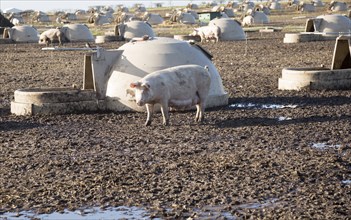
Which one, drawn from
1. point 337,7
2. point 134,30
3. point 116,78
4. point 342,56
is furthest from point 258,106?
point 337,7

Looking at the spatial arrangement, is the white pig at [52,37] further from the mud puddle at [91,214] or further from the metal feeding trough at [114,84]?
the mud puddle at [91,214]

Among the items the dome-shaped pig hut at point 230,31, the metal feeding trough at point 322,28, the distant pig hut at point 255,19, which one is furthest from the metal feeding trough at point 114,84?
the distant pig hut at point 255,19

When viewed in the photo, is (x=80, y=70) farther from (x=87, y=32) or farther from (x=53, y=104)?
(x=87, y=32)

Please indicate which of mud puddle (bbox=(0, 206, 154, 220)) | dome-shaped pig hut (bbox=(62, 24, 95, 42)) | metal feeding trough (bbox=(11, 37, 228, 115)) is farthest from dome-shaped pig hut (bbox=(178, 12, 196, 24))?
mud puddle (bbox=(0, 206, 154, 220))

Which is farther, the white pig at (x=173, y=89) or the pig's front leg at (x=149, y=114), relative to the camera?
the pig's front leg at (x=149, y=114)

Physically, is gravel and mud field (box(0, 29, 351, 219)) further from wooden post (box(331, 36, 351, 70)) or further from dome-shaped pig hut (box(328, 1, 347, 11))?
dome-shaped pig hut (box(328, 1, 347, 11))

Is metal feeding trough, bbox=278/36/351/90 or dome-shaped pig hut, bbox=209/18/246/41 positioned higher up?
metal feeding trough, bbox=278/36/351/90

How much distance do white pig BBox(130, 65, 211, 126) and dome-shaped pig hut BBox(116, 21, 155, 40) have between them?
28807mm

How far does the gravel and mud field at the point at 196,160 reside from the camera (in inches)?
336

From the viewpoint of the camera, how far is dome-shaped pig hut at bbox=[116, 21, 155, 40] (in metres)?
42.8

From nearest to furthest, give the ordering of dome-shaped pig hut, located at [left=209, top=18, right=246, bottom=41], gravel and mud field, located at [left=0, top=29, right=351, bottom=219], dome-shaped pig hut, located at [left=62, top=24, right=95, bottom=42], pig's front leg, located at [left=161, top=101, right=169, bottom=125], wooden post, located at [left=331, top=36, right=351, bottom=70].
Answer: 1. gravel and mud field, located at [left=0, top=29, right=351, bottom=219]
2. pig's front leg, located at [left=161, top=101, right=169, bottom=125]
3. wooden post, located at [left=331, top=36, right=351, bottom=70]
4. dome-shaped pig hut, located at [left=209, top=18, right=246, bottom=41]
5. dome-shaped pig hut, located at [left=62, top=24, right=95, bottom=42]

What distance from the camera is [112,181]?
375 inches

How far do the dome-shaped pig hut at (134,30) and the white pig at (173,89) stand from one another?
2881 cm

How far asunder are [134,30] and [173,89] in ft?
102
